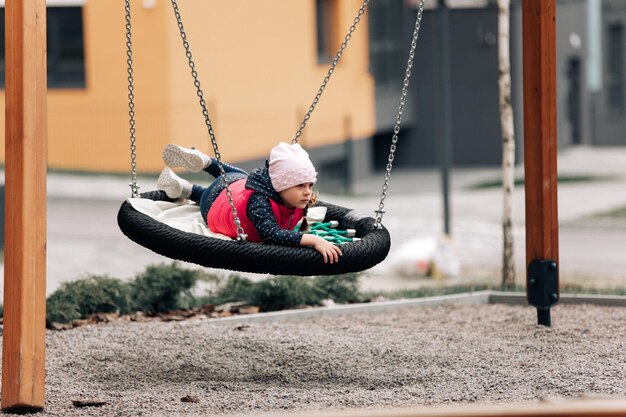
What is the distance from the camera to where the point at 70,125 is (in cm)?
2017

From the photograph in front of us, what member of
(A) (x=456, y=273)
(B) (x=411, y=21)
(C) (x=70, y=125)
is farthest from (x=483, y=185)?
(A) (x=456, y=273)

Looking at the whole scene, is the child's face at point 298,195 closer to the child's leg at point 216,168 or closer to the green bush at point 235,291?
the child's leg at point 216,168

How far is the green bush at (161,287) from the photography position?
8.69m

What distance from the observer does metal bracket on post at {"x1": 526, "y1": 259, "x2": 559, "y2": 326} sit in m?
7.47

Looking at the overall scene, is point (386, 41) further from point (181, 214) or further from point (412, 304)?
point (181, 214)

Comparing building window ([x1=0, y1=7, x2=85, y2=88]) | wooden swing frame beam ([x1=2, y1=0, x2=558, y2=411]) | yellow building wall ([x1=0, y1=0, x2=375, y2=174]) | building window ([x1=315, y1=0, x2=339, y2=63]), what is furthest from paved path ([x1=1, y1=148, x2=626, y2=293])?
wooden swing frame beam ([x1=2, y1=0, x2=558, y2=411])

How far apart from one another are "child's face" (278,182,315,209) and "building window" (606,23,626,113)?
27298 millimetres

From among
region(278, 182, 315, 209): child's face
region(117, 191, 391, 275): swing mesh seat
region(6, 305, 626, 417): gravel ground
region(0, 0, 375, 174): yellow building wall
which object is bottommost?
region(6, 305, 626, 417): gravel ground

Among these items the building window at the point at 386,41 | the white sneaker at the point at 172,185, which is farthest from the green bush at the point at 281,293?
the building window at the point at 386,41

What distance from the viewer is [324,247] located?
5.96 meters

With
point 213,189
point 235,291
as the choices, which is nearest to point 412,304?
point 235,291

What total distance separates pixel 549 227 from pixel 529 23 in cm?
121

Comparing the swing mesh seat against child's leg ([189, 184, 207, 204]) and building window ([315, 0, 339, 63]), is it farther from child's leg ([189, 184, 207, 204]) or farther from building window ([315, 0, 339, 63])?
building window ([315, 0, 339, 63])

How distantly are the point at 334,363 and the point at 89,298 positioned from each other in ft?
7.48
